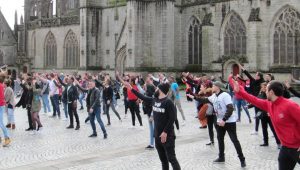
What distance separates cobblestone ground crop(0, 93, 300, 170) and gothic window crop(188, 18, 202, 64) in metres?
24.2

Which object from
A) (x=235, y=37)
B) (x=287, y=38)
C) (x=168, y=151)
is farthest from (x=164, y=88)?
(x=235, y=37)

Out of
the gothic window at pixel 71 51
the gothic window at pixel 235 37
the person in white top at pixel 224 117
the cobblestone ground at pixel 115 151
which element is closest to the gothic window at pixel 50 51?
the gothic window at pixel 71 51

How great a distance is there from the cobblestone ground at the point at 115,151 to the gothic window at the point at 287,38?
1877cm

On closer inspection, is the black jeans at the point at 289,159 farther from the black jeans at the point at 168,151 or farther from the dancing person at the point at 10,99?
the dancing person at the point at 10,99

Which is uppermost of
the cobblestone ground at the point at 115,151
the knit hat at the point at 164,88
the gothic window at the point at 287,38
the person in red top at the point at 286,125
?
the gothic window at the point at 287,38

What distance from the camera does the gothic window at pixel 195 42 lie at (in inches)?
1543

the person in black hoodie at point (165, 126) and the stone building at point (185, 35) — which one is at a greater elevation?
the stone building at point (185, 35)

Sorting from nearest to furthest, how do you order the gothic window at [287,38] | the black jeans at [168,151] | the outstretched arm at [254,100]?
the outstretched arm at [254,100] → the black jeans at [168,151] → the gothic window at [287,38]

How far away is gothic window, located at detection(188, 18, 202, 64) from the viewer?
39.2 meters

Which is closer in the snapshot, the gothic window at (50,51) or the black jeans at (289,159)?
the black jeans at (289,159)

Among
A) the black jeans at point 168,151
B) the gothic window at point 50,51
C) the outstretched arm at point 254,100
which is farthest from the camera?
the gothic window at point 50,51

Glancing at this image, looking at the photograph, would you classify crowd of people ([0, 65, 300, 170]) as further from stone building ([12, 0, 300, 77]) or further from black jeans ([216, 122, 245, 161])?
stone building ([12, 0, 300, 77])

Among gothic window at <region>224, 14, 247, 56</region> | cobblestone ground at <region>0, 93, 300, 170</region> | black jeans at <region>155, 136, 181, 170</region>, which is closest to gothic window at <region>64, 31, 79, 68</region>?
Result: gothic window at <region>224, 14, 247, 56</region>

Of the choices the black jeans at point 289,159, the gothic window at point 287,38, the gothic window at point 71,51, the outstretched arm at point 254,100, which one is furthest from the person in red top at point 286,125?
the gothic window at point 71,51
